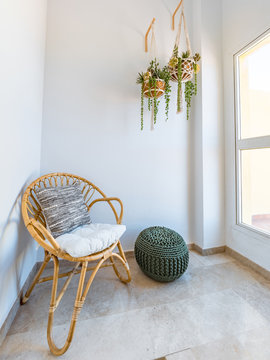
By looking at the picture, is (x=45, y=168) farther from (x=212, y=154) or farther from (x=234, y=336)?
(x=234, y=336)

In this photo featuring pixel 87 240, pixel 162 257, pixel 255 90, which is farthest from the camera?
pixel 255 90

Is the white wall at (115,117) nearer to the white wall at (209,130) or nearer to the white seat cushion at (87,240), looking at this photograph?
the white wall at (209,130)

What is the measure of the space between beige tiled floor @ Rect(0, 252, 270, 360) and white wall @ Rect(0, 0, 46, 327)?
22 cm

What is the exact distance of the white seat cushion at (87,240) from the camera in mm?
899

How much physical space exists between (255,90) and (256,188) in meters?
0.90

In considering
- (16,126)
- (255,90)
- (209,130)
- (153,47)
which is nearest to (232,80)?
(255,90)

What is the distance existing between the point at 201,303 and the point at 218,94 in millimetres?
1913

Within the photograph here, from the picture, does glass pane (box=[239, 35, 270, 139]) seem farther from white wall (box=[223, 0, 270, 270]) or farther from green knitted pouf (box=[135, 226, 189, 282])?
green knitted pouf (box=[135, 226, 189, 282])

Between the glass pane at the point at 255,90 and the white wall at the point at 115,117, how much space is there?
1.74 feet

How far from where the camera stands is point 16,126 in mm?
1034

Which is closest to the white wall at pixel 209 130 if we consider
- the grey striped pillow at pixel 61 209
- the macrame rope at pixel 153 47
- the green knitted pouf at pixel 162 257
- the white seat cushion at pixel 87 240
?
the macrame rope at pixel 153 47

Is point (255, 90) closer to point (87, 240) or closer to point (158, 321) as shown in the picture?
point (87, 240)

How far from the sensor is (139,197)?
1.77m

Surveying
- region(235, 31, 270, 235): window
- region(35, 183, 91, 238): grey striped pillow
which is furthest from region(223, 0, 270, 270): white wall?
region(35, 183, 91, 238): grey striped pillow
